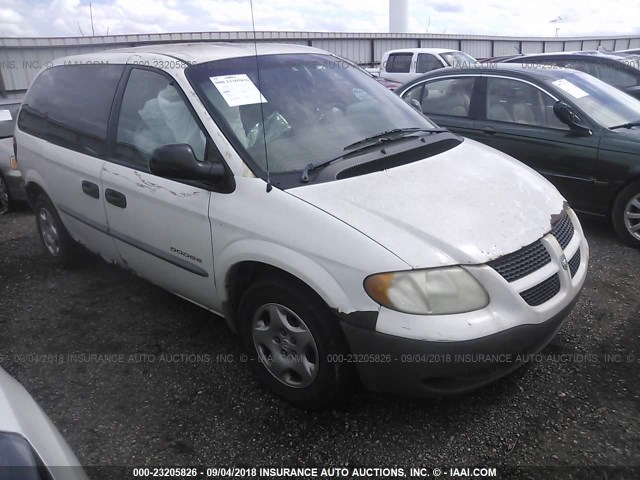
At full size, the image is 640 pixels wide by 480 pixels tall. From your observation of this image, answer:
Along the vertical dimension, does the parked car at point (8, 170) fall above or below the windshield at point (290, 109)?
below

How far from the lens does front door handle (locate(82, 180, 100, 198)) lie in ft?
11.0

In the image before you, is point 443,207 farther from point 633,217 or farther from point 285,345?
point 633,217

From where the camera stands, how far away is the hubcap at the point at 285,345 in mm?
2398

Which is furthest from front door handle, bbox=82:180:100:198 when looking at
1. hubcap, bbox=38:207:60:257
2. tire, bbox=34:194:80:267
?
hubcap, bbox=38:207:60:257

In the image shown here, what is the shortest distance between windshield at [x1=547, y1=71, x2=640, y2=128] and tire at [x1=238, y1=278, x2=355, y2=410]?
3.65 metres

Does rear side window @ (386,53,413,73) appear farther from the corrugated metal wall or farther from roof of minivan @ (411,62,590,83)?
roof of minivan @ (411,62,590,83)

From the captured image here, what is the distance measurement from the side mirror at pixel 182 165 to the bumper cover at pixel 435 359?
1.00m

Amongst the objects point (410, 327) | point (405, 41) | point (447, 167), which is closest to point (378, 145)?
point (447, 167)

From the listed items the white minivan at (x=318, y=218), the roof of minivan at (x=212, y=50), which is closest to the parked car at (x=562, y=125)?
the white minivan at (x=318, y=218)

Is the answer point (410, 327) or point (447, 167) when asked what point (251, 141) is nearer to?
point (447, 167)

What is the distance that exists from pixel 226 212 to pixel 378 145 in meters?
0.95

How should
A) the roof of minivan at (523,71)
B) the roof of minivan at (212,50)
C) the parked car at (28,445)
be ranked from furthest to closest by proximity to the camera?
the roof of minivan at (523,71)
the roof of minivan at (212,50)
the parked car at (28,445)

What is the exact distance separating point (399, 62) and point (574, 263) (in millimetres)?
12548

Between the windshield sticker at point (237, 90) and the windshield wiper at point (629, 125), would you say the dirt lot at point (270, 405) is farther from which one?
the windshield wiper at point (629, 125)
